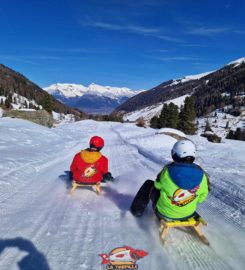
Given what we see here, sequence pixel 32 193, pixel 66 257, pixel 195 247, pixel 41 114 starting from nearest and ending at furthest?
1. pixel 66 257
2. pixel 195 247
3. pixel 32 193
4. pixel 41 114

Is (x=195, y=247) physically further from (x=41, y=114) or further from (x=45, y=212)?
(x=41, y=114)

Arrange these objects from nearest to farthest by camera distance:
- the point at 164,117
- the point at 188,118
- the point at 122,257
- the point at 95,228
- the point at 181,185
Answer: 1. the point at 122,257
2. the point at 181,185
3. the point at 95,228
4. the point at 188,118
5. the point at 164,117

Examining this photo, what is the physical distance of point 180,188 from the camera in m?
4.80

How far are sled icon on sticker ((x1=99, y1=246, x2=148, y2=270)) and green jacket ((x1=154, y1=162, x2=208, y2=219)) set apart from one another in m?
0.94

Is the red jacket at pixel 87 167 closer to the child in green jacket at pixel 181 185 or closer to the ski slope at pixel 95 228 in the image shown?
the ski slope at pixel 95 228

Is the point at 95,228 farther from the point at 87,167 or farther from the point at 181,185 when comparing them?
the point at 87,167

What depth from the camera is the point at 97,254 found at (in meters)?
4.23

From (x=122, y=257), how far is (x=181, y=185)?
4.80ft

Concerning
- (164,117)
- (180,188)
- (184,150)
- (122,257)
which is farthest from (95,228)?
(164,117)

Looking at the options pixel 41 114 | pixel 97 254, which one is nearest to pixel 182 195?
pixel 97 254

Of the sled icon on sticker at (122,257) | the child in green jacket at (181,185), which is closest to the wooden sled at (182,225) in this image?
the child in green jacket at (181,185)

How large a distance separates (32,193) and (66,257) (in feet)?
11.3

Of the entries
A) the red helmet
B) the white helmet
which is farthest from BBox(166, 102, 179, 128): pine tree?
the white helmet

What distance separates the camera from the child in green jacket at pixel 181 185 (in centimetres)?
479
